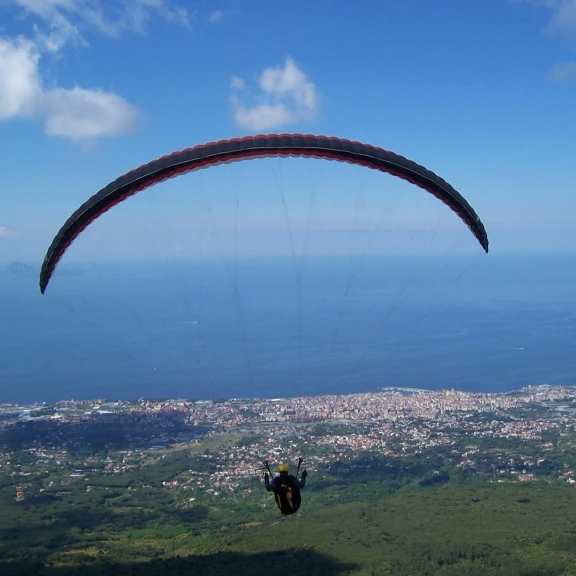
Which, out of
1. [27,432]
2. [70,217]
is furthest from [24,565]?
[27,432]

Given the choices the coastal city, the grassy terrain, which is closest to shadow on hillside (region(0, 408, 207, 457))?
the coastal city

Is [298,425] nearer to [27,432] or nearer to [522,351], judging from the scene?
[27,432]

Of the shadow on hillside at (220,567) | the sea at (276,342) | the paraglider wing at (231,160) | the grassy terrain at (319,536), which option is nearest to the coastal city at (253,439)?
the grassy terrain at (319,536)

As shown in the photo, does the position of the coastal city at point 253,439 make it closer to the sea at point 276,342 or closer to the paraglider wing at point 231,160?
the sea at point 276,342

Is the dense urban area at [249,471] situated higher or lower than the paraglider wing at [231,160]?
lower

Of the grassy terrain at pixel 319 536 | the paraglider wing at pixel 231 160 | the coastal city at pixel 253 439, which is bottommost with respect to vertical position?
the grassy terrain at pixel 319 536

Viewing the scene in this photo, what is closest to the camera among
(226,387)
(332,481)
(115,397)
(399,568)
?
(399,568)
